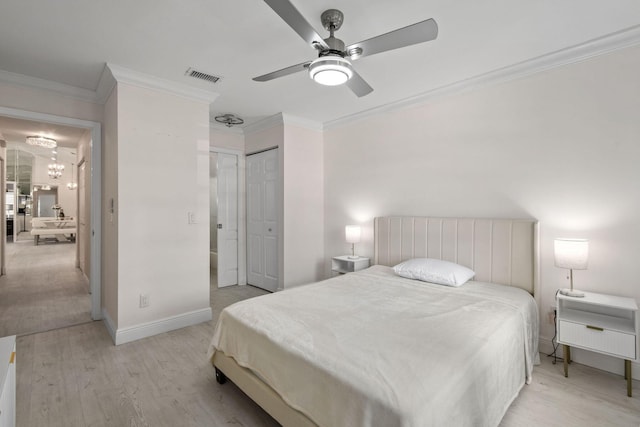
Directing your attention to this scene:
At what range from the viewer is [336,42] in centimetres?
189

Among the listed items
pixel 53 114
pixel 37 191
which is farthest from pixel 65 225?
pixel 53 114

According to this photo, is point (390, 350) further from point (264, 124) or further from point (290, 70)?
point (264, 124)

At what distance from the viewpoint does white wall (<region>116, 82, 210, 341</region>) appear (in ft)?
9.22

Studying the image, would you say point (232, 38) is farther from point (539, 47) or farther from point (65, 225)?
point (65, 225)

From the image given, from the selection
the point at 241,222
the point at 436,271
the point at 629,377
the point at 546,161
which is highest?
the point at 546,161

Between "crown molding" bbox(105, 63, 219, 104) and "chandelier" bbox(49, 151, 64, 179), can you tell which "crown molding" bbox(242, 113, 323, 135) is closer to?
"crown molding" bbox(105, 63, 219, 104)

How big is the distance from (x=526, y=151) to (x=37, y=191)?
16.0 metres

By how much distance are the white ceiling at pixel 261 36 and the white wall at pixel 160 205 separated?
41 centimetres

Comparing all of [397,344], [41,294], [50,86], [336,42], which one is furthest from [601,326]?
[41,294]

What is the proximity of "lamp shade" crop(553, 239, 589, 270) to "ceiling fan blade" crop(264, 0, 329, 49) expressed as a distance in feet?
7.53

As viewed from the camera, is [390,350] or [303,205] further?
[303,205]

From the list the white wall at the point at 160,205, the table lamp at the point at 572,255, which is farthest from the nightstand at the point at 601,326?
the white wall at the point at 160,205

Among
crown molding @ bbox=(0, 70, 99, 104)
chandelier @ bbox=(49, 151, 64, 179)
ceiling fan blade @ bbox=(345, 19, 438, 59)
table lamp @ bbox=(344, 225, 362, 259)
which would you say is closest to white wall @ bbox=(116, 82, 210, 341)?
crown molding @ bbox=(0, 70, 99, 104)

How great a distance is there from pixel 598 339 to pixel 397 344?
1.67m
